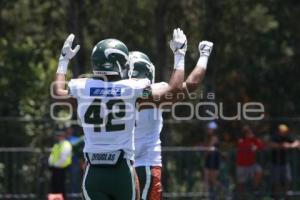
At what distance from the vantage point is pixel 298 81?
83.2 ft

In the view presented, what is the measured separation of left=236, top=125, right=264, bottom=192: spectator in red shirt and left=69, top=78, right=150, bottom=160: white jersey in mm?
9249

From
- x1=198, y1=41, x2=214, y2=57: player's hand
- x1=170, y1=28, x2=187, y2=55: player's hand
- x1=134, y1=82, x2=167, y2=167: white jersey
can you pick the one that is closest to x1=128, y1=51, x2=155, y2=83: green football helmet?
x1=134, y1=82, x2=167, y2=167: white jersey

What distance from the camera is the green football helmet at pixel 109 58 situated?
6184mm

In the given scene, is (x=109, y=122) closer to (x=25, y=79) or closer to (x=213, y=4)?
(x=25, y=79)

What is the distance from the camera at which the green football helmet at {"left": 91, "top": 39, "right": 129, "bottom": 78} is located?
618 cm

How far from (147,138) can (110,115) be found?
2.07m

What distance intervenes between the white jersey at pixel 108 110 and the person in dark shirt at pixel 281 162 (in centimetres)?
929

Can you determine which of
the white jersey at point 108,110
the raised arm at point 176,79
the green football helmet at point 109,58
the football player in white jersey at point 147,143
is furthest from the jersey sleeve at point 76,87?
the football player in white jersey at point 147,143

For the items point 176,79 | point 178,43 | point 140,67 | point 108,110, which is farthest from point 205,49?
point 140,67

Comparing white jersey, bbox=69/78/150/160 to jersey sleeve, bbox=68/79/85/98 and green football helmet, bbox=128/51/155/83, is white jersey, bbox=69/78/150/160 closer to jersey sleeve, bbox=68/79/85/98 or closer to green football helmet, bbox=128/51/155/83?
jersey sleeve, bbox=68/79/85/98

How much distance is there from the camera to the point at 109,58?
618 cm

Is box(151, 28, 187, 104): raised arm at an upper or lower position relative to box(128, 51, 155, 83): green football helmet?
lower

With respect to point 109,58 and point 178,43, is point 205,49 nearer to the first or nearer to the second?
point 178,43

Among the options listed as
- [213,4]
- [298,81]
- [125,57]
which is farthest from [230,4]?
[125,57]
